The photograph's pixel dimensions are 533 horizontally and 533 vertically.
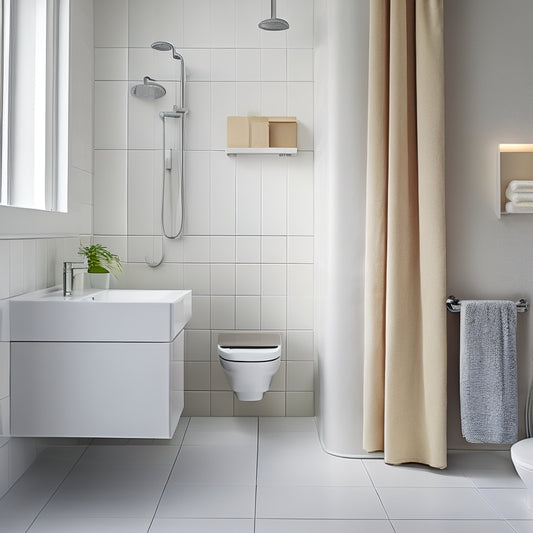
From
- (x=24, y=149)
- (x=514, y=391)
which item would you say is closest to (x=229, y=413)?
(x=514, y=391)

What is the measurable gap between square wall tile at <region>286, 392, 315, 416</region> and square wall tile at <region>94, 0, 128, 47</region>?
231cm

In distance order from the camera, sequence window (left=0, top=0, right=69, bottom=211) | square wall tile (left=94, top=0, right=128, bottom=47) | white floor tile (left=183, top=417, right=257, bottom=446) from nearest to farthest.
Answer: window (left=0, top=0, right=69, bottom=211) → white floor tile (left=183, top=417, right=257, bottom=446) → square wall tile (left=94, top=0, right=128, bottom=47)

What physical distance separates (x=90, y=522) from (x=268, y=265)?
1.74m

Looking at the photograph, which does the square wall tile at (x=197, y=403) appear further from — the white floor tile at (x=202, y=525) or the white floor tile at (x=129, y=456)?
the white floor tile at (x=202, y=525)

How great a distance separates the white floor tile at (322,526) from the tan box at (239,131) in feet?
6.57

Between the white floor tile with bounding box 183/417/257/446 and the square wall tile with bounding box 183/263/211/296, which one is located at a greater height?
the square wall tile with bounding box 183/263/211/296

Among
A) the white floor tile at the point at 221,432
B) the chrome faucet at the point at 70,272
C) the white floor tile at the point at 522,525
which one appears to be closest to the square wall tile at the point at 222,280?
the white floor tile at the point at 221,432

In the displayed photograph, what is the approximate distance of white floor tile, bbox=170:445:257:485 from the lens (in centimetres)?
267

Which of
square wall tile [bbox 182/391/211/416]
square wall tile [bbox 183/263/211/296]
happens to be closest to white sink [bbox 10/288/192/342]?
square wall tile [bbox 183/263/211/296]

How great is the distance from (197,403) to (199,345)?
0.35m

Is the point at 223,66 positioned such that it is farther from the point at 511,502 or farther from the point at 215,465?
the point at 511,502

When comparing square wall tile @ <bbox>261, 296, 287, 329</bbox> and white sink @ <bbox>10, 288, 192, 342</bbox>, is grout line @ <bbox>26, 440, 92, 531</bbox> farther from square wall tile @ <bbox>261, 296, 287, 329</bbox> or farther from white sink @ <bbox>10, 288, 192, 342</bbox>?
square wall tile @ <bbox>261, 296, 287, 329</bbox>

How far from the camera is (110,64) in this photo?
348 centimetres

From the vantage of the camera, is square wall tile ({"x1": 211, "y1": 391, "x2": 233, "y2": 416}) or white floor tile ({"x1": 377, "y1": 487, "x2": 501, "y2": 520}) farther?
square wall tile ({"x1": 211, "y1": 391, "x2": 233, "y2": 416})
